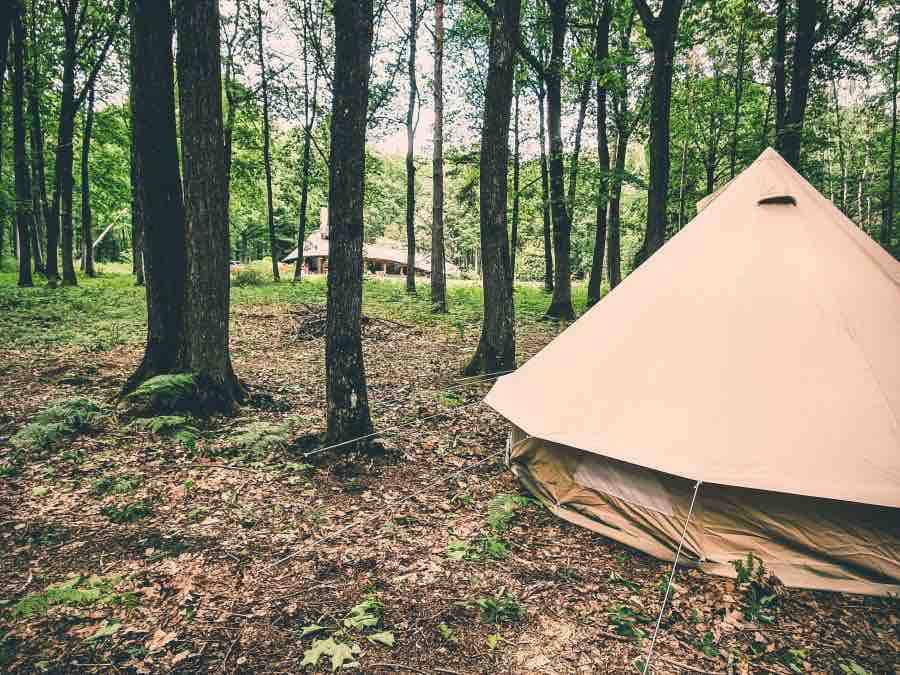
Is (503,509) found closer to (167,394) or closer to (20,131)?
(167,394)

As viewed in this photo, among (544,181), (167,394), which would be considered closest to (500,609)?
(167,394)

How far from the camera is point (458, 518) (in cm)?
404

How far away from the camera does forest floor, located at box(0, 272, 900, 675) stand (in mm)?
2611

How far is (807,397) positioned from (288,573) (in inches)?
162

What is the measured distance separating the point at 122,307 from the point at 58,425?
9.96m

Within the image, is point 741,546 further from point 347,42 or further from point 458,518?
point 347,42

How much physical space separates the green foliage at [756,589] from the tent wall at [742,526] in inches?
3.4

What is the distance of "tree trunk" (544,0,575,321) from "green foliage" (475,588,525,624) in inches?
398

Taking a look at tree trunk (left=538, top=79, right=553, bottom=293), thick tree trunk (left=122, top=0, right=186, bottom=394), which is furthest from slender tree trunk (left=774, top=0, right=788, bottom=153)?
thick tree trunk (left=122, top=0, right=186, bottom=394)

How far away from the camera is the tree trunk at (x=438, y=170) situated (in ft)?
43.3

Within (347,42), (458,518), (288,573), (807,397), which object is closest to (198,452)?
(288,573)

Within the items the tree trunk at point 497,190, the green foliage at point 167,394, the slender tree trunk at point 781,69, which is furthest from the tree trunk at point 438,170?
the green foliage at point 167,394

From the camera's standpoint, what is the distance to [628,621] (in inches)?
113

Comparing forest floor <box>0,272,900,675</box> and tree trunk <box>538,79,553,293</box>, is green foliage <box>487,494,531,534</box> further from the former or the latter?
tree trunk <box>538,79,553,293</box>
